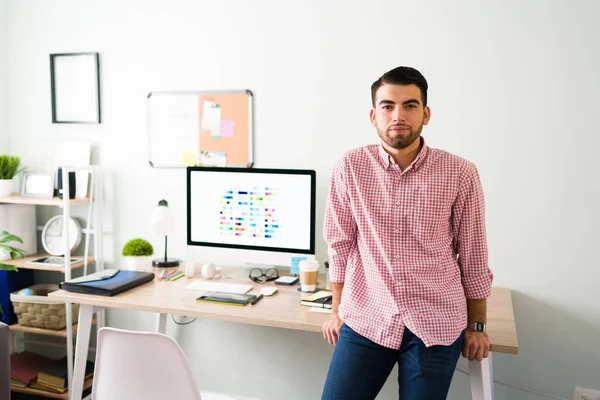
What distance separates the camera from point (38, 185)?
8.79 ft

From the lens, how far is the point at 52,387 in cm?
259

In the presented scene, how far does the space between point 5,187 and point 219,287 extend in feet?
4.32

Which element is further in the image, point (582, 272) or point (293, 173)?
point (293, 173)

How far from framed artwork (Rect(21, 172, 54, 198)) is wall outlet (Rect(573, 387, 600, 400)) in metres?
2.51

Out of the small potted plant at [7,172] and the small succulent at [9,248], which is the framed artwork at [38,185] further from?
the small succulent at [9,248]

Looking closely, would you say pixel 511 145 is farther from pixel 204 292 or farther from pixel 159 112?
pixel 159 112

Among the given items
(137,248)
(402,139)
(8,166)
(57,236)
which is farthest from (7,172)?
(402,139)

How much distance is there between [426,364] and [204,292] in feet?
3.21

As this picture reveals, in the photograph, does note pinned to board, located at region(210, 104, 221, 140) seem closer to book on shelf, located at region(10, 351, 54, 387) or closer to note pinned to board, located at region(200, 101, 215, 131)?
note pinned to board, located at region(200, 101, 215, 131)

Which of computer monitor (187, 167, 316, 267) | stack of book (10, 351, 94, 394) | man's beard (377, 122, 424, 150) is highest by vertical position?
man's beard (377, 122, 424, 150)

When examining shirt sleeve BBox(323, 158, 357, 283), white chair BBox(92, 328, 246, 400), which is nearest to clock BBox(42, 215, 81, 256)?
white chair BBox(92, 328, 246, 400)

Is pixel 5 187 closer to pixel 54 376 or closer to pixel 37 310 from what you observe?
pixel 37 310

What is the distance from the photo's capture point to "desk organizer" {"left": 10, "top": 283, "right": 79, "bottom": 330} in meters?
2.58

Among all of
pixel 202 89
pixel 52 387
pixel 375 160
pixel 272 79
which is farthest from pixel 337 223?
pixel 52 387
